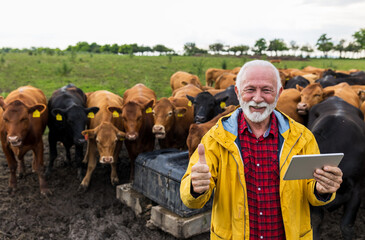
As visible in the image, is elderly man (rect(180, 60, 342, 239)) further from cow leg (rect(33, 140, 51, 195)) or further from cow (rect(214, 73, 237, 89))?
cow (rect(214, 73, 237, 89))

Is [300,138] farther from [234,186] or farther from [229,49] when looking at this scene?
[229,49]

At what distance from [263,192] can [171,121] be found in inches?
186

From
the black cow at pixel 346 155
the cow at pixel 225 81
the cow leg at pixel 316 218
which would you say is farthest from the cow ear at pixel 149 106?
the cow at pixel 225 81

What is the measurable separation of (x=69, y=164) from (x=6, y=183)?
53.3 inches

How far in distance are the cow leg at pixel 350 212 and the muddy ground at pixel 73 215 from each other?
44 cm

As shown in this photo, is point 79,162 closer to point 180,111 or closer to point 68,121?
point 68,121

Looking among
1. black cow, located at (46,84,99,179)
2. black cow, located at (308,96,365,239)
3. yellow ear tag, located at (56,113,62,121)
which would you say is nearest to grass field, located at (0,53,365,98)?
black cow, located at (46,84,99,179)

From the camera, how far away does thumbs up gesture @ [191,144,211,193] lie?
186cm

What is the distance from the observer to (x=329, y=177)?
6.15 ft

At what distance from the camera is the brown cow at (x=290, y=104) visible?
6984 mm

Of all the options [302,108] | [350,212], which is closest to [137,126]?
[302,108]

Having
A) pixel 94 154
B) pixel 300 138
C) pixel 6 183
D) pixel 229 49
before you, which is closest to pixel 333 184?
pixel 300 138

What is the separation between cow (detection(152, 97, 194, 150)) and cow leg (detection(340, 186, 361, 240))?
3.37 metres

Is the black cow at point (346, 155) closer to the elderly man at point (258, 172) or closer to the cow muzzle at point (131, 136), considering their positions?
the elderly man at point (258, 172)
